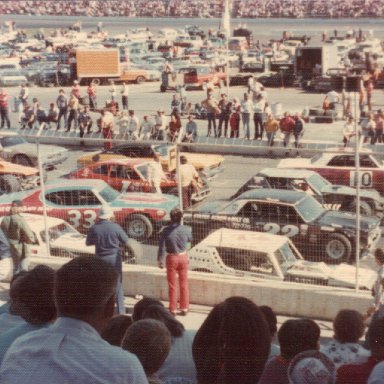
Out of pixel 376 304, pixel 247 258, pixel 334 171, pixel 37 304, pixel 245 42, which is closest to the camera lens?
pixel 37 304

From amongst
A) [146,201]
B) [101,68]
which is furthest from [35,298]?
[101,68]

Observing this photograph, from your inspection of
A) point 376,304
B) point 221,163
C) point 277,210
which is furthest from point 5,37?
point 376,304

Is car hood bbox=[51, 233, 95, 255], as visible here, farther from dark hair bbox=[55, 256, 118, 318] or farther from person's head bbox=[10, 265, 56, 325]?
dark hair bbox=[55, 256, 118, 318]

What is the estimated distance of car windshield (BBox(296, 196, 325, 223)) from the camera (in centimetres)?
1064

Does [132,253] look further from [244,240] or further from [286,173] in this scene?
[286,173]

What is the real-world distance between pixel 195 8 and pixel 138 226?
58858mm

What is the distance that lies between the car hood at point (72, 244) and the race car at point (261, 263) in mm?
1387

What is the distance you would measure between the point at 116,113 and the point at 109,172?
403 inches

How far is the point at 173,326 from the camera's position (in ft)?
12.6

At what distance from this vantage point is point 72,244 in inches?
368

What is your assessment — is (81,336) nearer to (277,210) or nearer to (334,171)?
(277,210)

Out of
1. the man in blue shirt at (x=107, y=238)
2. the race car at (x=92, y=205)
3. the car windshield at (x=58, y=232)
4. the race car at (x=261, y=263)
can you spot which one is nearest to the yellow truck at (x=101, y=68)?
the race car at (x=92, y=205)

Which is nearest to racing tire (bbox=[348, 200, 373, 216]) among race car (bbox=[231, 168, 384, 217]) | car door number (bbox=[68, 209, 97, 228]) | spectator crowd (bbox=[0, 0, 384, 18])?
race car (bbox=[231, 168, 384, 217])

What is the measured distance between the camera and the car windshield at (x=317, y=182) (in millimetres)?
12688
